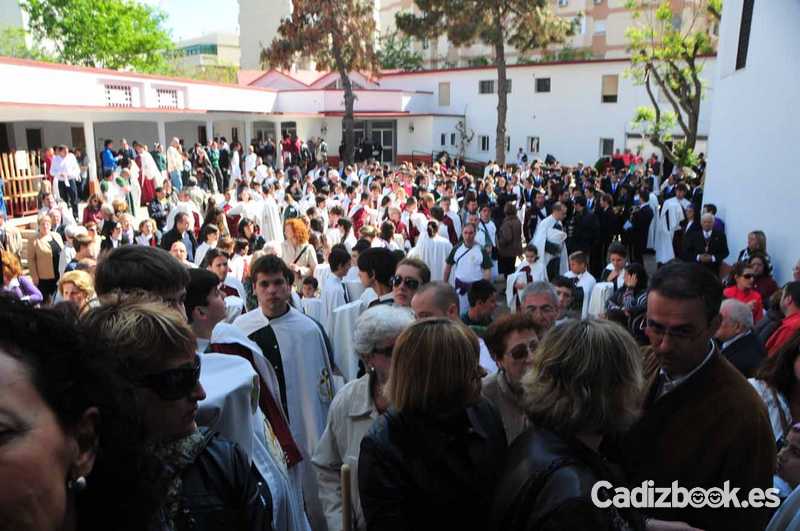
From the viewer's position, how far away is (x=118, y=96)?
17641 mm

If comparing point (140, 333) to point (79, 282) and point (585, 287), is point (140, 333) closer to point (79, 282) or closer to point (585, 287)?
point (79, 282)

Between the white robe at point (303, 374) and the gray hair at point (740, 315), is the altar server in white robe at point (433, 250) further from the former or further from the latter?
the white robe at point (303, 374)

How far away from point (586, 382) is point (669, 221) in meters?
12.1

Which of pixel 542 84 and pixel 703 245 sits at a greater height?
pixel 542 84

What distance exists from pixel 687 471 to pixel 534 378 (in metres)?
0.68

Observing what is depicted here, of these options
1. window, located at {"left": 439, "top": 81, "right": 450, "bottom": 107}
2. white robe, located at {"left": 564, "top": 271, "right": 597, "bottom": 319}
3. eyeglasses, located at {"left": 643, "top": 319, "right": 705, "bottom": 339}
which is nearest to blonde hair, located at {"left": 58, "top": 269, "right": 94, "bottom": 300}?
eyeglasses, located at {"left": 643, "top": 319, "right": 705, "bottom": 339}

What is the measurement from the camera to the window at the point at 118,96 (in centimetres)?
1720

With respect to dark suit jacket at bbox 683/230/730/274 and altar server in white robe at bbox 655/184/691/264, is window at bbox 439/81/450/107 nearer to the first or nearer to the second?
altar server in white robe at bbox 655/184/691/264

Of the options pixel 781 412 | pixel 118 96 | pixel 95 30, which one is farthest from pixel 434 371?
pixel 95 30

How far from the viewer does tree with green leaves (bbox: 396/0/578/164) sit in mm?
29656

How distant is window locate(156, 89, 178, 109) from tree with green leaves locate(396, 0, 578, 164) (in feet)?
48.0

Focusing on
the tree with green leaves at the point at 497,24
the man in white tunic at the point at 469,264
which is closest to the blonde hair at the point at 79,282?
the man in white tunic at the point at 469,264

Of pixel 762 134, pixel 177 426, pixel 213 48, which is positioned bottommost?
pixel 177 426

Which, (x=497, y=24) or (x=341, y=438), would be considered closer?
(x=341, y=438)
